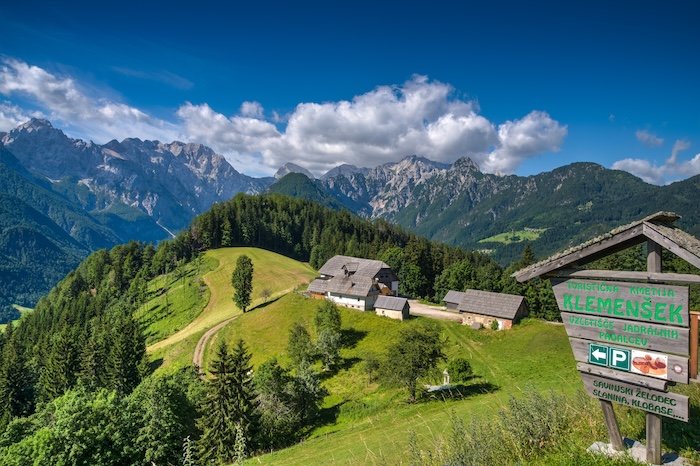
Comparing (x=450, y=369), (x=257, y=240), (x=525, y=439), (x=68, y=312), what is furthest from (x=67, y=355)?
(x=257, y=240)

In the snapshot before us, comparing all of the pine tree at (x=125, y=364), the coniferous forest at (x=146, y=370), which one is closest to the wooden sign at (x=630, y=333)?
the coniferous forest at (x=146, y=370)

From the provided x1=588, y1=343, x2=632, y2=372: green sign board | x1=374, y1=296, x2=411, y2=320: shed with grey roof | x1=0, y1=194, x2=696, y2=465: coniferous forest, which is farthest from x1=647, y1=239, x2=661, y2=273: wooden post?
x1=374, y1=296, x2=411, y2=320: shed with grey roof

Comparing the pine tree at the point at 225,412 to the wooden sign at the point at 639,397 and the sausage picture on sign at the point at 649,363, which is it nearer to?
the wooden sign at the point at 639,397

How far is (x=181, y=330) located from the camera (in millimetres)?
84688

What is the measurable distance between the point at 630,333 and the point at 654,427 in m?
2.12

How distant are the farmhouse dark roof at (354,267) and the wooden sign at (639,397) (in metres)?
64.7

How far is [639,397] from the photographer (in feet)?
29.7

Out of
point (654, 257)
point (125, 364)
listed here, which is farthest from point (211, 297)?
point (654, 257)

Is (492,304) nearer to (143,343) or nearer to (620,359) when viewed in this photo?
(620,359)

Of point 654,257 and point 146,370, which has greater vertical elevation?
point 654,257

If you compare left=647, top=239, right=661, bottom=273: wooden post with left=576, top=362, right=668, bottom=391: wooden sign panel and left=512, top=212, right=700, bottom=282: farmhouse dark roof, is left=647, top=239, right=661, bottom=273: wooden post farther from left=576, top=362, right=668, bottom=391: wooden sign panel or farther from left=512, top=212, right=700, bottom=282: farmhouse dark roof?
left=576, top=362, right=668, bottom=391: wooden sign panel

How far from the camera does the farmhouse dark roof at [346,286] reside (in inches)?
2724

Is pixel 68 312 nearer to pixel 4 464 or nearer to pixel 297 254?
pixel 297 254

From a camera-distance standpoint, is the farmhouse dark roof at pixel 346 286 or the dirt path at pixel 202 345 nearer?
the dirt path at pixel 202 345
